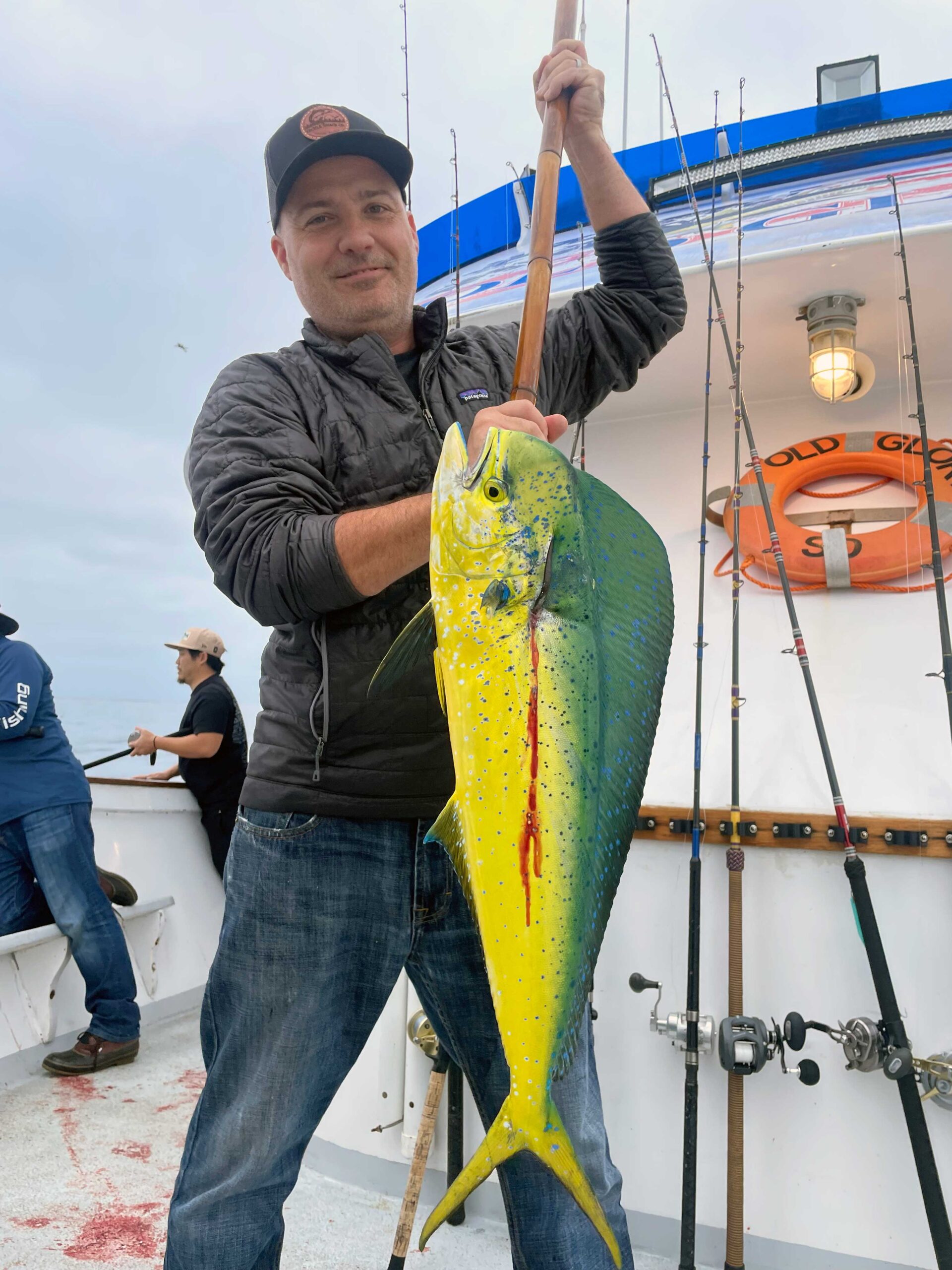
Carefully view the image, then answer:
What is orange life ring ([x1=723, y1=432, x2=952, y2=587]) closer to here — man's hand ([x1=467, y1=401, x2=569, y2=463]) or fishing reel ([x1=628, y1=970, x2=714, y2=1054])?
fishing reel ([x1=628, y1=970, x2=714, y2=1054])

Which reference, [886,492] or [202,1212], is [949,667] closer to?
[886,492]

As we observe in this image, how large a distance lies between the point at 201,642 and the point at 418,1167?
372 cm

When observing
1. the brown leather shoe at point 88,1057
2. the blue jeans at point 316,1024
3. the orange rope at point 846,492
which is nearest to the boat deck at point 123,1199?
the brown leather shoe at point 88,1057

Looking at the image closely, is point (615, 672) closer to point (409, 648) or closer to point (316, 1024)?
point (409, 648)

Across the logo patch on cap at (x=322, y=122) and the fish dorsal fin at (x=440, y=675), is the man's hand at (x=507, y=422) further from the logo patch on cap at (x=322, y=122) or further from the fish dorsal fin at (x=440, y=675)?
the logo patch on cap at (x=322, y=122)

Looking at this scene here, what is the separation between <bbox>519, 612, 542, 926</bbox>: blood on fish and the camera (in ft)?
3.32

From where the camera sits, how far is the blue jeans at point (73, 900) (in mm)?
3770

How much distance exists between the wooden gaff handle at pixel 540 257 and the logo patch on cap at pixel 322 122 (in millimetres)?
366

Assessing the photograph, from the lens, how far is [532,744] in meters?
1.03

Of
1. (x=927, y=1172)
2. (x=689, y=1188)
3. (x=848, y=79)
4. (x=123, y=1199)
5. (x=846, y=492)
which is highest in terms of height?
(x=848, y=79)

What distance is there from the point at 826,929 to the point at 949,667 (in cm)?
77

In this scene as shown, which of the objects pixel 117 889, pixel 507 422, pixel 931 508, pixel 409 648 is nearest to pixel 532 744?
pixel 409 648

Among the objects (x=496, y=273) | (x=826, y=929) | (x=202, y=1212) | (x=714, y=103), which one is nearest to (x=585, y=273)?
(x=496, y=273)

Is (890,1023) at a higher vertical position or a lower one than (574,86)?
lower
